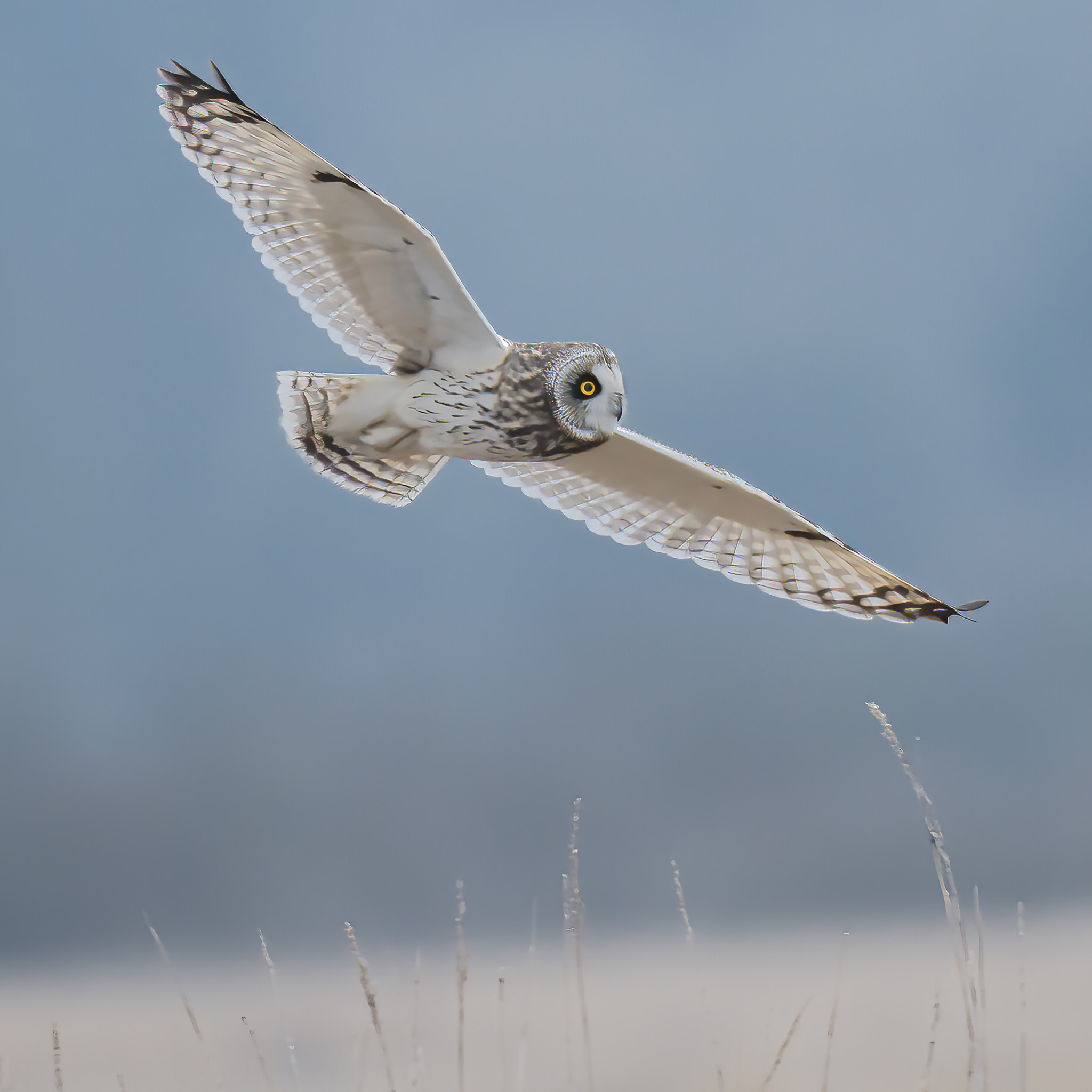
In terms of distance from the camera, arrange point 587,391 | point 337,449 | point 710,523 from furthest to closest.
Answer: point 710,523 → point 337,449 → point 587,391

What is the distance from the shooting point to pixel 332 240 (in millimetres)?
2703

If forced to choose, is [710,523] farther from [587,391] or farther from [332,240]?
[332,240]

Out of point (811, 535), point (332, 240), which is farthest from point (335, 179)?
point (811, 535)

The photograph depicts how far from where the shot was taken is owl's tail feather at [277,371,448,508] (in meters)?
2.80

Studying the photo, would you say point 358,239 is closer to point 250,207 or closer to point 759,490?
point 250,207

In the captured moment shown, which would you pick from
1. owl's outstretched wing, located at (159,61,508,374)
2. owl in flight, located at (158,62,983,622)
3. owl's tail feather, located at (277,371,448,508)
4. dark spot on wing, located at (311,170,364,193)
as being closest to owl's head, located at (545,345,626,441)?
owl in flight, located at (158,62,983,622)

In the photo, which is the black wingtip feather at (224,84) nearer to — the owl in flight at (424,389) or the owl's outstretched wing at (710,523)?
the owl in flight at (424,389)

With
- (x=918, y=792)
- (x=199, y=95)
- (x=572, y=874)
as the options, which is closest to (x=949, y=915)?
(x=918, y=792)

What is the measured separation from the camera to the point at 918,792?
2.00m

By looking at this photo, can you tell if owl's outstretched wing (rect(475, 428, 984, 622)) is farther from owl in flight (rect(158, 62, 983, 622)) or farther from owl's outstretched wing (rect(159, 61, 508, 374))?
owl's outstretched wing (rect(159, 61, 508, 374))

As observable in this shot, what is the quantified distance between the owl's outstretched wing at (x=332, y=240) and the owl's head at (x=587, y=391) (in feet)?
0.75

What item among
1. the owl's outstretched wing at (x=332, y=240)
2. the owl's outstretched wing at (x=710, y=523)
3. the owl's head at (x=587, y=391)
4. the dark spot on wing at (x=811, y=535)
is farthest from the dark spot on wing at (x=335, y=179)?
the dark spot on wing at (x=811, y=535)

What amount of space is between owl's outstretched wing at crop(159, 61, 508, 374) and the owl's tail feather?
0.15m

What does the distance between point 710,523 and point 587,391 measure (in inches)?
35.8
